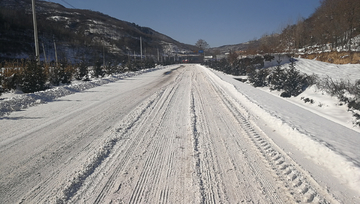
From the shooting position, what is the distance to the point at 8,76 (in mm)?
11758

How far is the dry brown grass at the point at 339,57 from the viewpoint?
23.9 meters

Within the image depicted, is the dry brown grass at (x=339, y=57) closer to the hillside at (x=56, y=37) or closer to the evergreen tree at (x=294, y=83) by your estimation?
the evergreen tree at (x=294, y=83)

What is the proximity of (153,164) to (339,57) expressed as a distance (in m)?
31.0

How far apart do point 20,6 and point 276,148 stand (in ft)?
448

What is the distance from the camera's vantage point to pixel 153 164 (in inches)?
155

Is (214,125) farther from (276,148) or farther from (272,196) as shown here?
(272,196)

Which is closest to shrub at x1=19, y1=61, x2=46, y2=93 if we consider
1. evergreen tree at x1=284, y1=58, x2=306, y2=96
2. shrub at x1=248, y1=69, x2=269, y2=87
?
evergreen tree at x1=284, y1=58, x2=306, y2=96

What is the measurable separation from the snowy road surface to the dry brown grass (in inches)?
960

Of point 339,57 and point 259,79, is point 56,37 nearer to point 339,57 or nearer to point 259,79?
point 259,79

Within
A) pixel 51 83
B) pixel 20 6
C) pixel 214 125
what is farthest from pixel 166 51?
pixel 214 125

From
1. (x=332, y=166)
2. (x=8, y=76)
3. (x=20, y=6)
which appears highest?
(x=20, y=6)

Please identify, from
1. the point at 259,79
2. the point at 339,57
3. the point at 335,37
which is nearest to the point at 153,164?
the point at 259,79

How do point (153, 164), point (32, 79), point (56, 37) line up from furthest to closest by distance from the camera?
point (56, 37) → point (32, 79) → point (153, 164)

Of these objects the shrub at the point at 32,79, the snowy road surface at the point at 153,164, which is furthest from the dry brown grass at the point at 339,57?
the shrub at the point at 32,79
